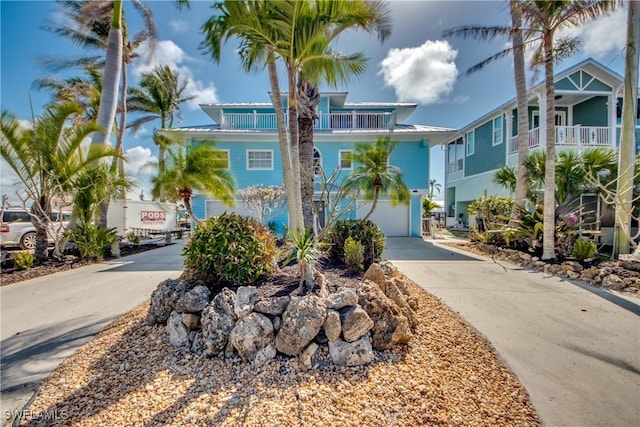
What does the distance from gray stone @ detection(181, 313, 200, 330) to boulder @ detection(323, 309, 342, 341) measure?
1635 millimetres

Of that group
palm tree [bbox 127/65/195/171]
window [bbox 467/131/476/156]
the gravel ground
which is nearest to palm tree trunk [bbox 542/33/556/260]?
the gravel ground

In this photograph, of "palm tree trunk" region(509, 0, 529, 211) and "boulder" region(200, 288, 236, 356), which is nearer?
"boulder" region(200, 288, 236, 356)

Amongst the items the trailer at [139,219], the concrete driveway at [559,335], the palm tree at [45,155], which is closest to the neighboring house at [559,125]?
the concrete driveway at [559,335]

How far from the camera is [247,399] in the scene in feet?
7.32

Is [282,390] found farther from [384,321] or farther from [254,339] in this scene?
[384,321]

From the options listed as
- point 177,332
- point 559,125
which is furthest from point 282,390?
point 559,125

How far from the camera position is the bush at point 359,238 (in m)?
5.19

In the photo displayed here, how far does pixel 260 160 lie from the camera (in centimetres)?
1311

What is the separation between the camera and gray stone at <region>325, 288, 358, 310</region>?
3008mm

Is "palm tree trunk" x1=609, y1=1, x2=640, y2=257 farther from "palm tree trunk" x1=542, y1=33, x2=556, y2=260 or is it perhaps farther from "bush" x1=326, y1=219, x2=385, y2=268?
"bush" x1=326, y1=219, x2=385, y2=268

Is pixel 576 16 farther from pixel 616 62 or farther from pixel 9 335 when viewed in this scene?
pixel 9 335

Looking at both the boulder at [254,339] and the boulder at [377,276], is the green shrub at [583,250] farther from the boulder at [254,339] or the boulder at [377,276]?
Result: the boulder at [254,339]

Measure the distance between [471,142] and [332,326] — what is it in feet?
64.0

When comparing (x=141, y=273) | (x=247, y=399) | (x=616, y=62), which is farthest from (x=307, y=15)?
(x=616, y=62)
